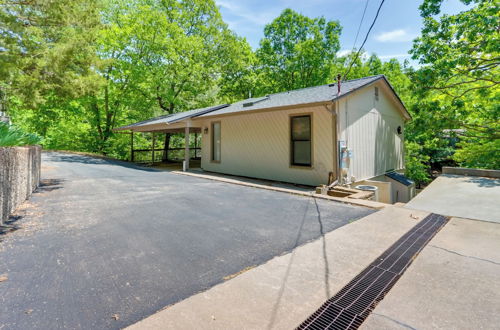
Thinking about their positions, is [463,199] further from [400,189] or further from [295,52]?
[295,52]

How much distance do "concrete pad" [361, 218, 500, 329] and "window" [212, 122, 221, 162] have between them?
31.1 feet

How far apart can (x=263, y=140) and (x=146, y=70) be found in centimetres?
1480

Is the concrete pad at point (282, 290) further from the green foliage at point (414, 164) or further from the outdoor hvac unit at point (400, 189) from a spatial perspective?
the green foliage at point (414, 164)

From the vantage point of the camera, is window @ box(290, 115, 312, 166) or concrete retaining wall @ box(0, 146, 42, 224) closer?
concrete retaining wall @ box(0, 146, 42, 224)

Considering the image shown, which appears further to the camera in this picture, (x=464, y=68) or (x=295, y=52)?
(x=295, y=52)

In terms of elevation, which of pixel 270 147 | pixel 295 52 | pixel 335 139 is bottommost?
pixel 270 147

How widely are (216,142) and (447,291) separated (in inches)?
411

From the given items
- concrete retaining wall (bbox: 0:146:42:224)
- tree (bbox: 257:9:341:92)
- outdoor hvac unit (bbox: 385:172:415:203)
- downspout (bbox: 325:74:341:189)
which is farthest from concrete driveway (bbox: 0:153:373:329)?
tree (bbox: 257:9:341:92)

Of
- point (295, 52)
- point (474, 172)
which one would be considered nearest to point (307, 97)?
point (474, 172)

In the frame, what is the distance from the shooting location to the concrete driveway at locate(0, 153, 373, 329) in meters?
2.02

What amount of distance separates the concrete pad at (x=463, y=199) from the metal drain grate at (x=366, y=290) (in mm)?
1866

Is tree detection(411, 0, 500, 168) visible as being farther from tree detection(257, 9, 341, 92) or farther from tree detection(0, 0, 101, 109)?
tree detection(257, 9, 341, 92)

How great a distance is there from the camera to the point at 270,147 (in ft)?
30.0

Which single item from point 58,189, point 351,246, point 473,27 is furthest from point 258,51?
point 351,246
